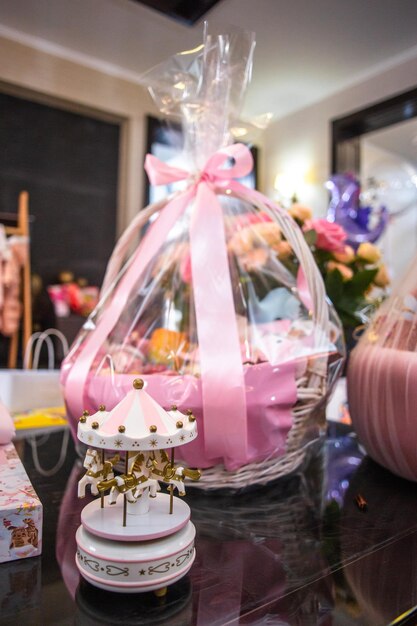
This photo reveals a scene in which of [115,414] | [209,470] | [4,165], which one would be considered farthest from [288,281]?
[4,165]

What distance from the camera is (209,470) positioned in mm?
526

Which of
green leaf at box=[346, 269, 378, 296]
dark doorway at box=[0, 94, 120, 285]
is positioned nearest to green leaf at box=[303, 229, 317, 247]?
green leaf at box=[346, 269, 378, 296]

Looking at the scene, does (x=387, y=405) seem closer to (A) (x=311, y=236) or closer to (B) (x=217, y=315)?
(B) (x=217, y=315)

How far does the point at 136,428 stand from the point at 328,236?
24.1 inches

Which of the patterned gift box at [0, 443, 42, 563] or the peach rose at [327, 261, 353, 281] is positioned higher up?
the peach rose at [327, 261, 353, 281]

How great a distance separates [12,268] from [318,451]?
259 centimetres

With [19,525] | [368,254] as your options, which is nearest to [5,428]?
[19,525]

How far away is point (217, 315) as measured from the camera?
0.56 metres

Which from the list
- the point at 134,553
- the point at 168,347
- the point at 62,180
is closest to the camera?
the point at 134,553

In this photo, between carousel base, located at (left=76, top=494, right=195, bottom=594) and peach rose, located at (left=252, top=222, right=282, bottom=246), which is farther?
peach rose, located at (left=252, top=222, right=282, bottom=246)

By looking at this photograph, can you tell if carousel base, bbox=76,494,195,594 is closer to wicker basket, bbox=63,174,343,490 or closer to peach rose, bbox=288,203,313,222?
wicker basket, bbox=63,174,343,490

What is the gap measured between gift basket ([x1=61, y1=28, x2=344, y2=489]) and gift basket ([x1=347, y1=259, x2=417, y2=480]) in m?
0.05

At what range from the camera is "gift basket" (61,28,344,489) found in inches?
20.0

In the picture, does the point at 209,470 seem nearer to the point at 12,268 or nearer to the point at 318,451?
the point at 318,451
